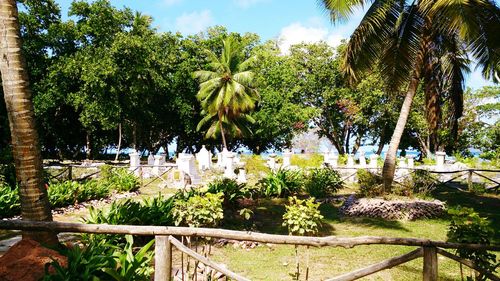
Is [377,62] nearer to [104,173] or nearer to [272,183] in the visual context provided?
[272,183]

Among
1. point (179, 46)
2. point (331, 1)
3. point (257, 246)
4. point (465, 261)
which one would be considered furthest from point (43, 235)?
point (179, 46)

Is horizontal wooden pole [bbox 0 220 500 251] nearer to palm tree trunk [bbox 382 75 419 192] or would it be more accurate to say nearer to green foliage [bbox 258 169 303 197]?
palm tree trunk [bbox 382 75 419 192]

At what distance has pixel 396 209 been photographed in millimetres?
10578

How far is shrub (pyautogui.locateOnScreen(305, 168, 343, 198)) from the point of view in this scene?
1420cm

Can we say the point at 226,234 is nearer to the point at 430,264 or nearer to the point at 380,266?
the point at 380,266

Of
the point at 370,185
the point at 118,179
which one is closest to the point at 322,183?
the point at 370,185

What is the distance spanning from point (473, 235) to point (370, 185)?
7.94m

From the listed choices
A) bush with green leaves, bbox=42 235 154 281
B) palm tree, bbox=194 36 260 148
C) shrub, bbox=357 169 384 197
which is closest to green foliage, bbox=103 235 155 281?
bush with green leaves, bbox=42 235 154 281

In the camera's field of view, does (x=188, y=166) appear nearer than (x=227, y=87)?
Yes

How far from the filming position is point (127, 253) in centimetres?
489

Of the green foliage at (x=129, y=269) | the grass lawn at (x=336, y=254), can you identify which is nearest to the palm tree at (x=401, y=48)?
the grass lawn at (x=336, y=254)

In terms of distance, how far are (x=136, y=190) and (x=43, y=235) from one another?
11.4 metres

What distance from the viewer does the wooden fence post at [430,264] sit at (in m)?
3.70

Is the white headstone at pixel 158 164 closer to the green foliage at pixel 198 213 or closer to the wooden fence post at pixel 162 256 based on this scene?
the green foliage at pixel 198 213
